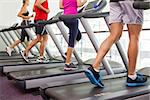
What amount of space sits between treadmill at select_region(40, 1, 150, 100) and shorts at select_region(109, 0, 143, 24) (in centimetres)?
63

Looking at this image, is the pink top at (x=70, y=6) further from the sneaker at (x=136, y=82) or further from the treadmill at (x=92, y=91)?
the sneaker at (x=136, y=82)

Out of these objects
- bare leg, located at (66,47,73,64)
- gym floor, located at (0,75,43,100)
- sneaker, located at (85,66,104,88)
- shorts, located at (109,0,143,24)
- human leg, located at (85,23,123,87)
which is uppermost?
shorts, located at (109,0,143,24)

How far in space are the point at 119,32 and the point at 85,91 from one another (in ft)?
2.09

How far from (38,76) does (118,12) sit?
1.49 metres

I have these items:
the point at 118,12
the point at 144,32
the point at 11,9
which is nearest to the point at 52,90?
the point at 118,12

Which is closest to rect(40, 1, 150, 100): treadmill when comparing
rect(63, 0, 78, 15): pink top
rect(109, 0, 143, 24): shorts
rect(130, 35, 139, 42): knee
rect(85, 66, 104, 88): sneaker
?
rect(85, 66, 104, 88): sneaker

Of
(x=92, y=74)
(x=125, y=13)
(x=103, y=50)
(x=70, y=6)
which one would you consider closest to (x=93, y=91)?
(x=92, y=74)

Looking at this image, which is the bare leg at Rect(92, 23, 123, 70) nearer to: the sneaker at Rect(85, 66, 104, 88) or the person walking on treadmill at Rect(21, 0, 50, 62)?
the sneaker at Rect(85, 66, 104, 88)

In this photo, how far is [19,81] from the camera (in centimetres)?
287

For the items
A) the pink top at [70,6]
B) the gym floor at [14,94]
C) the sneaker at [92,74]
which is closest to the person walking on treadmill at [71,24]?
the pink top at [70,6]

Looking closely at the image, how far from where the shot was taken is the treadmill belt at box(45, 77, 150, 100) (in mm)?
1919

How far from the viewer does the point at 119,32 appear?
2.03m

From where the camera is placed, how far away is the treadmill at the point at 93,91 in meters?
1.90

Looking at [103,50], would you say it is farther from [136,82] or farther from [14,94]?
[14,94]
